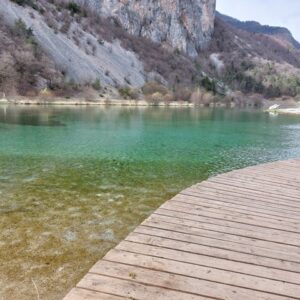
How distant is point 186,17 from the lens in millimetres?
162250

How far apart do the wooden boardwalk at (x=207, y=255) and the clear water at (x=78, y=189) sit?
3.85 ft

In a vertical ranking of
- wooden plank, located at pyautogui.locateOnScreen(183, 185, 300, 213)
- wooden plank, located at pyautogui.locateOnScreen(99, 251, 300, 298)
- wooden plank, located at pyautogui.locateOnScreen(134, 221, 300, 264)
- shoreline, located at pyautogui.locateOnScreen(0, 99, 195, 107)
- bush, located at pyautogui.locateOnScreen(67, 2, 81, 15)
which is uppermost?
bush, located at pyautogui.locateOnScreen(67, 2, 81, 15)

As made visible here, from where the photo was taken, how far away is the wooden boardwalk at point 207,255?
4180 mm

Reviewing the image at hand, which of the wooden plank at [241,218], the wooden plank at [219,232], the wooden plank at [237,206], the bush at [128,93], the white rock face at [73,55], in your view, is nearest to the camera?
the wooden plank at [219,232]

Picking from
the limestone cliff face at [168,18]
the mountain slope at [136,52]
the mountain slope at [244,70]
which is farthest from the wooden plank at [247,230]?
the mountain slope at [244,70]

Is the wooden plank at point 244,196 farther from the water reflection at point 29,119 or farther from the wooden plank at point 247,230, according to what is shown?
the water reflection at point 29,119

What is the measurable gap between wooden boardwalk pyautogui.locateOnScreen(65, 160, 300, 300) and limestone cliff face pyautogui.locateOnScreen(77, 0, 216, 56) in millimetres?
130916

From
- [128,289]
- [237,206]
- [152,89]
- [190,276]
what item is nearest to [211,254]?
[190,276]

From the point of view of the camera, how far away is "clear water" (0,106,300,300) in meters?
6.03

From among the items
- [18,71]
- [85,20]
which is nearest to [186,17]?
[85,20]

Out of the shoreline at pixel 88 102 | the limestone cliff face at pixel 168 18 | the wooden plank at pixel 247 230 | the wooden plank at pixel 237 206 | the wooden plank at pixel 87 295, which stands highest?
the limestone cliff face at pixel 168 18

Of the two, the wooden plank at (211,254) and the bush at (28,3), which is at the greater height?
the bush at (28,3)

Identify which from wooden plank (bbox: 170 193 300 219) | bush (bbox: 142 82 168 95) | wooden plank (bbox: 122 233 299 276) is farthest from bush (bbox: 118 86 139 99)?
wooden plank (bbox: 122 233 299 276)

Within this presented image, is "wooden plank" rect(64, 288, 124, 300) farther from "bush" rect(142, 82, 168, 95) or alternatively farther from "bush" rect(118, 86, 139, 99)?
"bush" rect(142, 82, 168, 95)
